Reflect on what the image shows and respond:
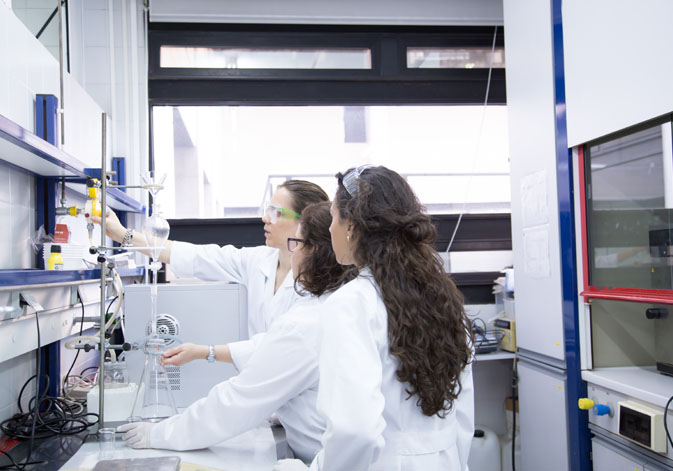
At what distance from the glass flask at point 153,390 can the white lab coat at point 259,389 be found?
0.15m

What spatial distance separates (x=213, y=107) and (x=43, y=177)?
1.48 m

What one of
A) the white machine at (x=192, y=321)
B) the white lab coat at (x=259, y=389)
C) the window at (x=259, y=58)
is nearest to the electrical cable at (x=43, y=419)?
the white machine at (x=192, y=321)

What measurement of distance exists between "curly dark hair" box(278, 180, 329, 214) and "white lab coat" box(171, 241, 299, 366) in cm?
25

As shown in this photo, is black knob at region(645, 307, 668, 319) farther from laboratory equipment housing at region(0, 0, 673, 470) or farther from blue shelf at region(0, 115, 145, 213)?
blue shelf at region(0, 115, 145, 213)

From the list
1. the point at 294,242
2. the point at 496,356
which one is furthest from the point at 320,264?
the point at 496,356

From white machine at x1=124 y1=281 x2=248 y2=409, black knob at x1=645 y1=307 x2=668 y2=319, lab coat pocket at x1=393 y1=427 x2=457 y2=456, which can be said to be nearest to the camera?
lab coat pocket at x1=393 y1=427 x2=457 y2=456

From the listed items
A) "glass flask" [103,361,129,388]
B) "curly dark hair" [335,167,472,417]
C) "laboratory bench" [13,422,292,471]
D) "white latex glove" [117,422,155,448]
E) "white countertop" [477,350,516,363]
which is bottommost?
"white countertop" [477,350,516,363]

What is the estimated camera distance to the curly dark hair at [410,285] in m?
1.03

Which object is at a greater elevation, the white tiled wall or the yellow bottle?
the white tiled wall

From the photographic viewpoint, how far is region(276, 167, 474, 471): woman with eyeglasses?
94cm

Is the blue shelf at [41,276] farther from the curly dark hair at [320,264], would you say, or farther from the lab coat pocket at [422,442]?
the lab coat pocket at [422,442]

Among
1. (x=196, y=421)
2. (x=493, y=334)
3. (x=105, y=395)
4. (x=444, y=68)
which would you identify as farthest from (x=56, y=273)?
(x=444, y=68)

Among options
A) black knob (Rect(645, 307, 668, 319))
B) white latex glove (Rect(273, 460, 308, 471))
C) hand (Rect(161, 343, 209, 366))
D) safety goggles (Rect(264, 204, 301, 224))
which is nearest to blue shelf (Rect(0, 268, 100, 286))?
hand (Rect(161, 343, 209, 366))

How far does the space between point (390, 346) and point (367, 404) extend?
0.14 metres
